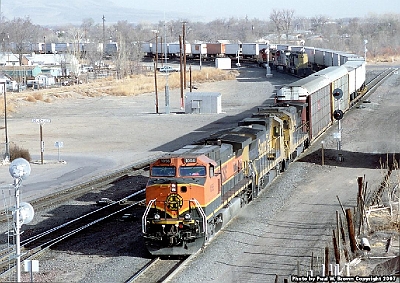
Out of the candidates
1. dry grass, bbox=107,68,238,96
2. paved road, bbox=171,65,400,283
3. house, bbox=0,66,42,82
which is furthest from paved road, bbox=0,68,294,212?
house, bbox=0,66,42,82

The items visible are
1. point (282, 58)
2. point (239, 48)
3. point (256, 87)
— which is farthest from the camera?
point (239, 48)

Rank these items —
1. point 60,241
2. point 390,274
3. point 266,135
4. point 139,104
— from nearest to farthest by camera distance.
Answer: point 390,274, point 60,241, point 266,135, point 139,104

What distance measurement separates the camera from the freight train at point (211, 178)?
64.4 feet

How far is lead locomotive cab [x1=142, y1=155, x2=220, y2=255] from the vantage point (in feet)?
64.2

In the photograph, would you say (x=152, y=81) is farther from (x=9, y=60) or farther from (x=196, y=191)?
(x=196, y=191)

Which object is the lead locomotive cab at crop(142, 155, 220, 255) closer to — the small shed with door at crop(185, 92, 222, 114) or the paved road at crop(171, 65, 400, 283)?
the paved road at crop(171, 65, 400, 283)

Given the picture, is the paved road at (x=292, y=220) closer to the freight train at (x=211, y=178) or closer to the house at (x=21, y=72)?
the freight train at (x=211, y=178)

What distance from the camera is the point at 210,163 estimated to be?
20266 millimetres

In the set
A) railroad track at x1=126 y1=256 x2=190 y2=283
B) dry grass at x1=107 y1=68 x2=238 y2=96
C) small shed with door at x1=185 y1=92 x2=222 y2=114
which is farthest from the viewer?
dry grass at x1=107 y1=68 x2=238 y2=96

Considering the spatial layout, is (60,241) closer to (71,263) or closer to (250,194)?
(71,263)

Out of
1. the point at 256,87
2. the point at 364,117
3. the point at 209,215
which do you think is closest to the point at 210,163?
the point at 209,215

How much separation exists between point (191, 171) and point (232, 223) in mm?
4419

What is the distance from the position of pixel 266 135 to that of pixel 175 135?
21159mm

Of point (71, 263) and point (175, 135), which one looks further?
point (175, 135)
